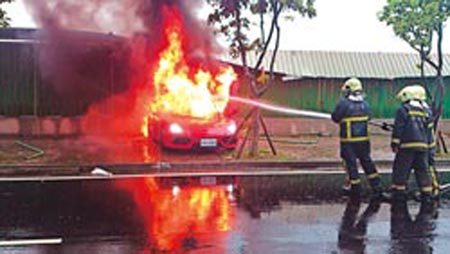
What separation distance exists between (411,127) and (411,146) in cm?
27

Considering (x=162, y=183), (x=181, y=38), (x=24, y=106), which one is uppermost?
(x=181, y=38)

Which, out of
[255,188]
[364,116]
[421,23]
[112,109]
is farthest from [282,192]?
[112,109]

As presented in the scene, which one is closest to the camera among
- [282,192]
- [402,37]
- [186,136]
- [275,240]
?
[275,240]

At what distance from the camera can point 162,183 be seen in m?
9.85

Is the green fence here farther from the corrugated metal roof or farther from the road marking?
the road marking

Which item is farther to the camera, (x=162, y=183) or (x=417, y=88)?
(x=162, y=183)

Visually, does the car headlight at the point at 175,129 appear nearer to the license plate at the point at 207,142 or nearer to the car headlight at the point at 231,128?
the license plate at the point at 207,142

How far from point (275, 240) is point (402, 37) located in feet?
30.8

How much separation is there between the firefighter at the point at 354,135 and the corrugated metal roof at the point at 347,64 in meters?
11.1

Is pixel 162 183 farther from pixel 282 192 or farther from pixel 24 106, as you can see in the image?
pixel 24 106

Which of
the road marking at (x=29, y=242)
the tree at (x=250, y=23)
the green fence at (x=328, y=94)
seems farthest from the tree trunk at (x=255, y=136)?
the road marking at (x=29, y=242)

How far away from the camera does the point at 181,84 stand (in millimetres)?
14312

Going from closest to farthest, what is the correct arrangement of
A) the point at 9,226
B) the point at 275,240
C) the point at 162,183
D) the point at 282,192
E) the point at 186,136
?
the point at 275,240
the point at 9,226
the point at 282,192
the point at 162,183
the point at 186,136

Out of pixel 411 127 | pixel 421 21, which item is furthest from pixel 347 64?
pixel 411 127
